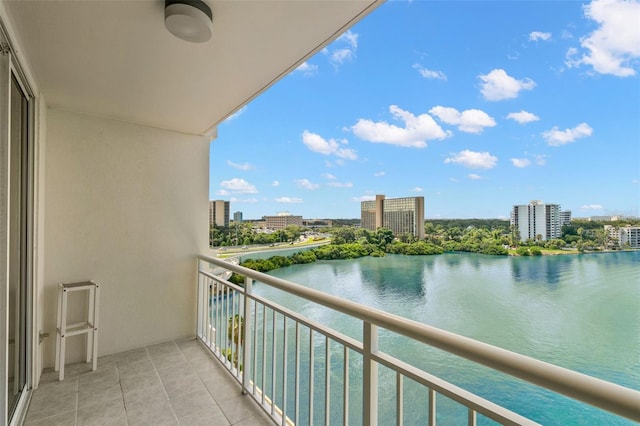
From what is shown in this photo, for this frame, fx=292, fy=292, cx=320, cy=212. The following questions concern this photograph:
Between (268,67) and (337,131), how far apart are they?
17.4 m

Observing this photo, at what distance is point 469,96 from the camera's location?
14.4m

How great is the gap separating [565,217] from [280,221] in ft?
19.5

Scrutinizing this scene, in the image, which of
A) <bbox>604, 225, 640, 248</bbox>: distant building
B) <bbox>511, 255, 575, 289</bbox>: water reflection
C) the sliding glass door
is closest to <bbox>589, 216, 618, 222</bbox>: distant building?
<bbox>604, 225, 640, 248</bbox>: distant building

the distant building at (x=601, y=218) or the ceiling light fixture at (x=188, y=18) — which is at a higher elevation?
Result: the ceiling light fixture at (x=188, y=18)

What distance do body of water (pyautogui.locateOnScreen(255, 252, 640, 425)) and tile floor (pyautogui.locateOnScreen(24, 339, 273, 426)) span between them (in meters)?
2.68

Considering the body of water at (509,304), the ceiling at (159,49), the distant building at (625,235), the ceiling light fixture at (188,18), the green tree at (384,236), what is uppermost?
the ceiling at (159,49)

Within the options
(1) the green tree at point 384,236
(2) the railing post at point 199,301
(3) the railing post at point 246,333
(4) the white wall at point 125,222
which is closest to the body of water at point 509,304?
(1) the green tree at point 384,236

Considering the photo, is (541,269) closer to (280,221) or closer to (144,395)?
(280,221)

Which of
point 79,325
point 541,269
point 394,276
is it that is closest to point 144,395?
point 79,325

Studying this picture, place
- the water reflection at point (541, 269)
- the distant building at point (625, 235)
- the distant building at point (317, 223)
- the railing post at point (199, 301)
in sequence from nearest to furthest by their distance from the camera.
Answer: the railing post at point (199, 301) < the distant building at point (625, 235) < the water reflection at point (541, 269) < the distant building at point (317, 223)

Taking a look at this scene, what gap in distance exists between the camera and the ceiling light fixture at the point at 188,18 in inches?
50.9

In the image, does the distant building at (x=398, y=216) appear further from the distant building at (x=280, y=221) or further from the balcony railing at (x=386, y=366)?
the balcony railing at (x=386, y=366)

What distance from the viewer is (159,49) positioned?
1.69m

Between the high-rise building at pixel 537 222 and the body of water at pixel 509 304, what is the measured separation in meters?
0.96
